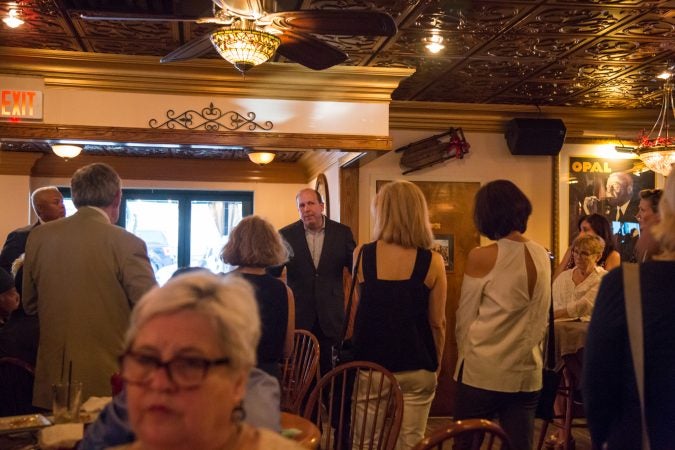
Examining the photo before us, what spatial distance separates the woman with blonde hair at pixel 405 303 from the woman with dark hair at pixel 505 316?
15 cm

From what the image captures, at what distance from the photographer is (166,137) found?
5.14m

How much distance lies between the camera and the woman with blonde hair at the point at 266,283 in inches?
114

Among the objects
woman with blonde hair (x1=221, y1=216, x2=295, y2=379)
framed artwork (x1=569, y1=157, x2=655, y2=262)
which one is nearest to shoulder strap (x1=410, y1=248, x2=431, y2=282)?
woman with blonde hair (x1=221, y1=216, x2=295, y2=379)

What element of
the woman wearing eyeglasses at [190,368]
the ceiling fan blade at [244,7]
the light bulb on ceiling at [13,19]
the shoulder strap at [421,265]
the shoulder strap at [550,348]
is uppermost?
the light bulb on ceiling at [13,19]

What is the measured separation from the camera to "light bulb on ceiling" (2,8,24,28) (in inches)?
163

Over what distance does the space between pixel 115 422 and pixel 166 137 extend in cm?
381

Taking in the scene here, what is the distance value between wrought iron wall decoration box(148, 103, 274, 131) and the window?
4.62m

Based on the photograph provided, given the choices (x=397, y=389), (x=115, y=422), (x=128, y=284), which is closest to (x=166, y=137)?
(x=128, y=284)

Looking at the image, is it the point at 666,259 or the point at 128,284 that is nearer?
the point at 666,259

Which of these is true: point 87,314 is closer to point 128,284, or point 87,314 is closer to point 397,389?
point 128,284

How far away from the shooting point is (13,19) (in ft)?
13.9

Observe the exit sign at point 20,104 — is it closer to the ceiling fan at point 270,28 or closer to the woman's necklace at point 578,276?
the ceiling fan at point 270,28

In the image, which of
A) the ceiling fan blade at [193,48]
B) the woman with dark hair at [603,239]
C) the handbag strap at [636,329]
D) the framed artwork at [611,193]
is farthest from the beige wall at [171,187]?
the handbag strap at [636,329]

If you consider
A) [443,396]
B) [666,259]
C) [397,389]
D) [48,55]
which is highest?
[48,55]
